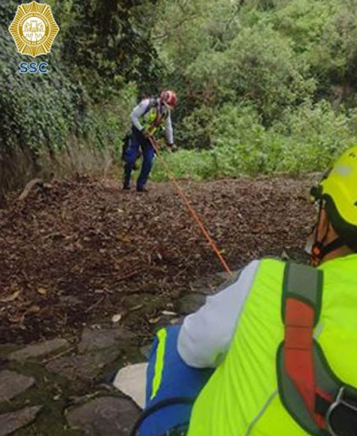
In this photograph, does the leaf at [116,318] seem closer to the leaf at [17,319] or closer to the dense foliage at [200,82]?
the leaf at [17,319]

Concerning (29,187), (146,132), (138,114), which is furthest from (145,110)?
(29,187)

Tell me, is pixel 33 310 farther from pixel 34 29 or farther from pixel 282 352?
pixel 34 29

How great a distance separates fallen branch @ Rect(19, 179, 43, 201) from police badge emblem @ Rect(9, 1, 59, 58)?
230 cm

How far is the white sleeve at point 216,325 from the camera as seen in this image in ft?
3.94

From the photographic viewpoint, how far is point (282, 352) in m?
1.08

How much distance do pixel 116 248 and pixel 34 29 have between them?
221 inches

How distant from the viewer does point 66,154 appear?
9398 mm

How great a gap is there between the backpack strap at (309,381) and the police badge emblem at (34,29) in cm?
838

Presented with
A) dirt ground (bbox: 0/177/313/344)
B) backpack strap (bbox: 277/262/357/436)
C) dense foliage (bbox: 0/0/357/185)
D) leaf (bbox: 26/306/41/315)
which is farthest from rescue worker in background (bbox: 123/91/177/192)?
backpack strap (bbox: 277/262/357/436)

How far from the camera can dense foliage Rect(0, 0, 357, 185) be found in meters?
8.41

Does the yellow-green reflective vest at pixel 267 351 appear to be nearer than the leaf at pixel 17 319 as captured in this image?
Yes

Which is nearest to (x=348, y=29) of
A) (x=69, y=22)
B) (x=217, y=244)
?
(x=69, y=22)

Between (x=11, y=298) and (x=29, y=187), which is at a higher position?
(x=11, y=298)

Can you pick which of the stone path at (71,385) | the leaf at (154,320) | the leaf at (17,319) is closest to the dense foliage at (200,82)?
the leaf at (17,319)
